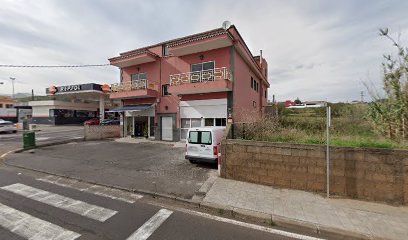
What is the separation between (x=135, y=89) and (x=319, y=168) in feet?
51.5

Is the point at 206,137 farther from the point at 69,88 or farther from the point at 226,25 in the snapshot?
the point at 69,88

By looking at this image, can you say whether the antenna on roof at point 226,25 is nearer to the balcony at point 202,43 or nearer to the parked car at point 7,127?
the balcony at point 202,43

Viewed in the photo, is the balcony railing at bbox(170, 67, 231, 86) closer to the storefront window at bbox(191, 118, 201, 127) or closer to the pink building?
the pink building

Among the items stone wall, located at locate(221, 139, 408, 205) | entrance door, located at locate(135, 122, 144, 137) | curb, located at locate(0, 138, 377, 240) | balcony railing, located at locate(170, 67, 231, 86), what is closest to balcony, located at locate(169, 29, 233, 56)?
balcony railing, located at locate(170, 67, 231, 86)

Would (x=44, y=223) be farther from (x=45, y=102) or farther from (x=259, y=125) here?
(x=45, y=102)

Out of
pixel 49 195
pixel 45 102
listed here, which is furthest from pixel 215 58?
pixel 45 102

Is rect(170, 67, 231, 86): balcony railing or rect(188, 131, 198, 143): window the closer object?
rect(188, 131, 198, 143): window

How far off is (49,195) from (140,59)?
1405 centimetres

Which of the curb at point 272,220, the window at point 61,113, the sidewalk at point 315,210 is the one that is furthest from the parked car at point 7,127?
the sidewalk at point 315,210

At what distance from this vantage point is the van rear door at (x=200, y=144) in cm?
807

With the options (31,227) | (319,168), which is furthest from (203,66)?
(31,227)

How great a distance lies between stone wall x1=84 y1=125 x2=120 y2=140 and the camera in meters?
17.7

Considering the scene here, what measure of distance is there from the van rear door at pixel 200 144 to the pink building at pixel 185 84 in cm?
463

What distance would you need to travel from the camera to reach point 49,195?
18.1 ft
